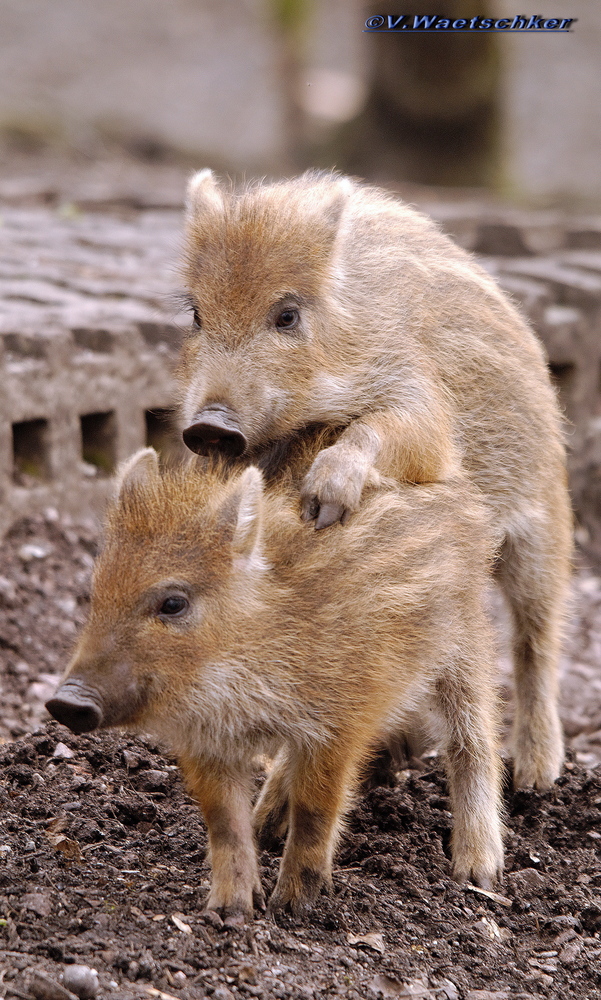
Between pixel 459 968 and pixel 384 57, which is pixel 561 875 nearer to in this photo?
pixel 459 968

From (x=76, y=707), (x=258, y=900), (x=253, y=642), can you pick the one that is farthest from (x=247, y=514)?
(x=258, y=900)

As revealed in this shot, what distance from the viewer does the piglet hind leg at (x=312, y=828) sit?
13.1 feet

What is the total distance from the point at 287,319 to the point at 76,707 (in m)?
1.75

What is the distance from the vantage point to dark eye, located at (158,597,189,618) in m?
3.78

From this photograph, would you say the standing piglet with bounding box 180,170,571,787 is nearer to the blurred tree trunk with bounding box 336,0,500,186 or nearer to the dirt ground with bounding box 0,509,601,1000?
the dirt ground with bounding box 0,509,601,1000

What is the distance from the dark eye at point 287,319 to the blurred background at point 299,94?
9.87 metres

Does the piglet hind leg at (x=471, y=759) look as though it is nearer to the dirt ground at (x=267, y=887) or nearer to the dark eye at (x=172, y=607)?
the dirt ground at (x=267, y=887)

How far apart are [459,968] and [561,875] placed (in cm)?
90

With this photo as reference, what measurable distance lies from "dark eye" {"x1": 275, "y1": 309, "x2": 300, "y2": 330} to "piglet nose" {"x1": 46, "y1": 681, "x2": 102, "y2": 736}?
163cm

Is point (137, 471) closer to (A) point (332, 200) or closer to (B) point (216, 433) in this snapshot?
(B) point (216, 433)

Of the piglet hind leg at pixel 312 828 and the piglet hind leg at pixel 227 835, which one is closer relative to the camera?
the piglet hind leg at pixel 227 835

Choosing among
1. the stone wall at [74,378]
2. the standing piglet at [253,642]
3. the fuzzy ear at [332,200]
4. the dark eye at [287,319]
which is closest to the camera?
the standing piglet at [253,642]

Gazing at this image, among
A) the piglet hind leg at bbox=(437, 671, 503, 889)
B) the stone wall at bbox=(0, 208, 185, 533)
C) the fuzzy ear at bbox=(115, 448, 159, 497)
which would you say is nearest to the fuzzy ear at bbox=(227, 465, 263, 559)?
the fuzzy ear at bbox=(115, 448, 159, 497)

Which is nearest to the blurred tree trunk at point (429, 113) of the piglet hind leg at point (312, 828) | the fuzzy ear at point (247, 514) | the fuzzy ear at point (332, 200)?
the fuzzy ear at point (332, 200)
